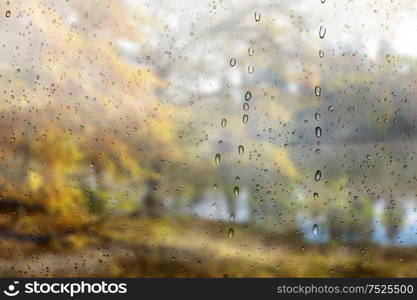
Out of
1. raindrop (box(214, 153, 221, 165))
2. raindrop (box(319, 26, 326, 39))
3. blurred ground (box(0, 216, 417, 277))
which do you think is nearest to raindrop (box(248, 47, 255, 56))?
raindrop (box(319, 26, 326, 39))

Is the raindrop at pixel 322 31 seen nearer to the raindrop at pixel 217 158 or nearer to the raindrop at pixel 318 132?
the raindrop at pixel 318 132

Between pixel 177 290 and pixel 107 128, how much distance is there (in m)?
0.51

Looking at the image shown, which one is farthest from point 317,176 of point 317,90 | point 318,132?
point 317,90

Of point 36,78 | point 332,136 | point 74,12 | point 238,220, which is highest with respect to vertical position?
point 74,12

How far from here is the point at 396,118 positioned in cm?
172

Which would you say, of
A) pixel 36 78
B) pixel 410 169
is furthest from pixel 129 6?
pixel 410 169

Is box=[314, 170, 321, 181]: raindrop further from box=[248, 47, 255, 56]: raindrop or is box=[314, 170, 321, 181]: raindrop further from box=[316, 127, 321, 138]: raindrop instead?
box=[248, 47, 255, 56]: raindrop

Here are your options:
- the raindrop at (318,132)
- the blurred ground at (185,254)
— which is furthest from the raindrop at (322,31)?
the blurred ground at (185,254)

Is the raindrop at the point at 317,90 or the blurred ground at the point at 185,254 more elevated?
the raindrop at the point at 317,90

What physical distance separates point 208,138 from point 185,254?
1.14 ft

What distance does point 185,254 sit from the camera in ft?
5.73

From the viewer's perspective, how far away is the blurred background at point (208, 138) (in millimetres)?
1729

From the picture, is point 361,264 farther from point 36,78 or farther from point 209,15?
point 36,78

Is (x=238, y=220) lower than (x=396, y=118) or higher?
lower
